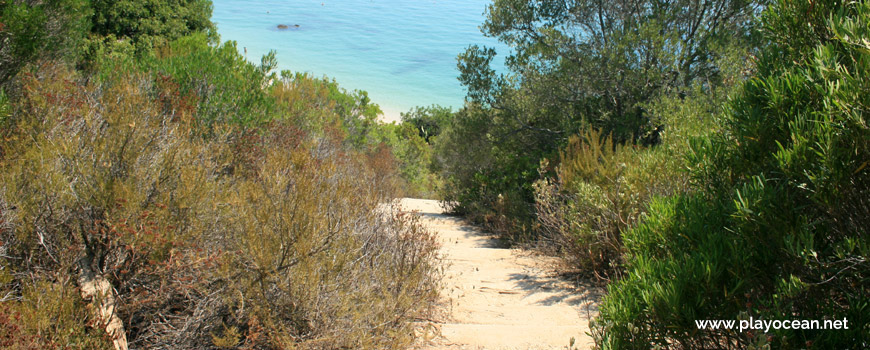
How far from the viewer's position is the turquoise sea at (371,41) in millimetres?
47906

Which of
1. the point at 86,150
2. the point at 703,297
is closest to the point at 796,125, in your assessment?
the point at 703,297

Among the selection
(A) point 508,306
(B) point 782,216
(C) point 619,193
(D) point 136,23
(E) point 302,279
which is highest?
(D) point 136,23

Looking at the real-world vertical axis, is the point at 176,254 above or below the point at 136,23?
below

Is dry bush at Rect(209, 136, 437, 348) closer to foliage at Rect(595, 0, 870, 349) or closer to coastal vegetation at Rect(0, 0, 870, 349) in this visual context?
coastal vegetation at Rect(0, 0, 870, 349)

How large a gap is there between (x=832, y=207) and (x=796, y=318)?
21.4 inches

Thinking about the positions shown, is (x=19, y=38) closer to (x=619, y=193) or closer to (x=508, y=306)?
(x=508, y=306)

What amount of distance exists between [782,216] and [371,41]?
62.2 metres

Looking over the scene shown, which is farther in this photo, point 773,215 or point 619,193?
point 619,193

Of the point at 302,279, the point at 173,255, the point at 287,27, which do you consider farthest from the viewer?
the point at 287,27

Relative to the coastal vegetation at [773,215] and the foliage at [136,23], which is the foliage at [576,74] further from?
the foliage at [136,23]

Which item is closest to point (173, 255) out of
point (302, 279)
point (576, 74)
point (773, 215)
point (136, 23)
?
point (302, 279)

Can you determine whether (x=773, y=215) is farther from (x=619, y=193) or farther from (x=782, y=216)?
(x=619, y=193)

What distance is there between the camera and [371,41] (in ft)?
201

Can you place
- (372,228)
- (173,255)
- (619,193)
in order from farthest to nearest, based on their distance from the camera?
1. (619,193)
2. (372,228)
3. (173,255)
